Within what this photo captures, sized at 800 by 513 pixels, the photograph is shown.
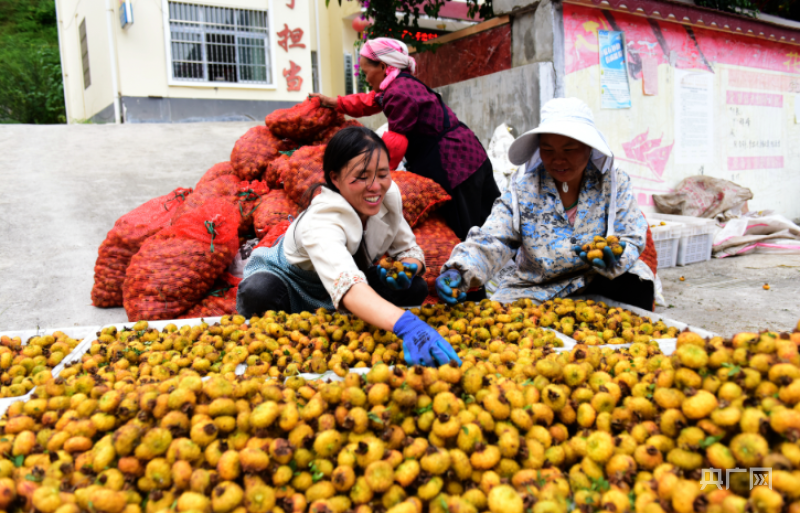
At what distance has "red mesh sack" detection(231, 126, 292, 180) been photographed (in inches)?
171

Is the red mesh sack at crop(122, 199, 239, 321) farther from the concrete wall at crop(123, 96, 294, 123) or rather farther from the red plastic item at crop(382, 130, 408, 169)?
the concrete wall at crop(123, 96, 294, 123)

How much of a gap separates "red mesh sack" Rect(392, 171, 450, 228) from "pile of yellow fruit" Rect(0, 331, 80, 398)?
7.35 feet

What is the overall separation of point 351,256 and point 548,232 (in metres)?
1.21

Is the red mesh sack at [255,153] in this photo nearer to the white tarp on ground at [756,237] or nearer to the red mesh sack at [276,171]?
the red mesh sack at [276,171]

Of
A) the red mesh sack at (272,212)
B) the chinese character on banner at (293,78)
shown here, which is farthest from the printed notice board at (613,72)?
the chinese character on banner at (293,78)

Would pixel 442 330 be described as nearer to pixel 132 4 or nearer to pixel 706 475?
pixel 706 475

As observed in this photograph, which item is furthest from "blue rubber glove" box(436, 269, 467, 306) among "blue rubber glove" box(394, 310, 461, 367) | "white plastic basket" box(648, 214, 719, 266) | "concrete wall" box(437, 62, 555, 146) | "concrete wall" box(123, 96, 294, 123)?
"concrete wall" box(123, 96, 294, 123)

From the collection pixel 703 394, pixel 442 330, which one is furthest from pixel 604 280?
pixel 703 394

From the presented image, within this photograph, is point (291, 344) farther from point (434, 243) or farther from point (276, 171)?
→ point (276, 171)

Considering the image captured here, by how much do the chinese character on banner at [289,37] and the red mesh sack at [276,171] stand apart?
10118mm

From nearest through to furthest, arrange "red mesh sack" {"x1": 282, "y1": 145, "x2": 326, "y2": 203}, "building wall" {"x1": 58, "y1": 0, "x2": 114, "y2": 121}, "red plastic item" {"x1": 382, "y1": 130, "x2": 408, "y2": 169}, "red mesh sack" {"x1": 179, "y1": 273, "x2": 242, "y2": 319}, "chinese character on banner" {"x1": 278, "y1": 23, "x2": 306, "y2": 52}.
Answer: "red mesh sack" {"x1": 179, "y1": 273, "x2": 242, "y2": 319}
"red mesh sack" {"x1": 282, "y1": 145, "x2": 326, "y2": 203}
"red plastic item" {"x1": 382, "y1": 130, "x2": 408, "y2": 169}
"building wall" {"x1": 58, "y1": 0, "x2": 114, "y2": 121}
"chinese character on banner" {"x1": 278, "y1": 23, "x2": 306, "y2": 52}

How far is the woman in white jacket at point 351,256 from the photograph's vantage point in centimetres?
197

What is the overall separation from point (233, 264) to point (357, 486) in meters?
2.88

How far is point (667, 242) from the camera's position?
213 inches
